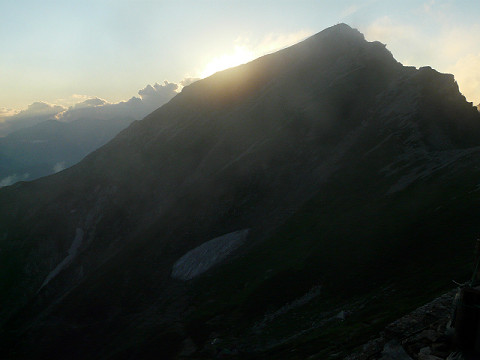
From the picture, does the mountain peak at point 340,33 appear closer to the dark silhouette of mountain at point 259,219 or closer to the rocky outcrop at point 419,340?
the dark silhouette of mountain at point 259,219

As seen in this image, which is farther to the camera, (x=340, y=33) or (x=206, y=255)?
(x=340, y=33)

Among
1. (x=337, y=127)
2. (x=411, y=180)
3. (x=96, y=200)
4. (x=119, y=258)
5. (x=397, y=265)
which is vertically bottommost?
(x=397, y=265)

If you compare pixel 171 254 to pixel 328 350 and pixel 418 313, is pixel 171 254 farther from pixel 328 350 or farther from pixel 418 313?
pixel 418 313

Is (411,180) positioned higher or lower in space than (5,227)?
lower

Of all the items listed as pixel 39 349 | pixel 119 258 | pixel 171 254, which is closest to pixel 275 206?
pixel 171 254

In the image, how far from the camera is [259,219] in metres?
Answer: 103

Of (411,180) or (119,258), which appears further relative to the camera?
(119,258)

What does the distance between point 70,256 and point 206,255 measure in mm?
59477

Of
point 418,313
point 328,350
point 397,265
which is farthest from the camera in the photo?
point 397,265

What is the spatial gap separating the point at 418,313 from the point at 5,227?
170145 millimetres

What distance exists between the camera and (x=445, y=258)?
46281 mm

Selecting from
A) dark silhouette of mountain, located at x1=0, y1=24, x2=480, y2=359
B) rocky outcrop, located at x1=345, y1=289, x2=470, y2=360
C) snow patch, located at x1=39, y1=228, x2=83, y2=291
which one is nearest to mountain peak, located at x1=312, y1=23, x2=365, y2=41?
dark silhouette of mountain, located at x1=0, y1=24, x2=480, y2=359

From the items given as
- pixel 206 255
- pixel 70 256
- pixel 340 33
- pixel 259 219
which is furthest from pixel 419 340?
pixel 340 33

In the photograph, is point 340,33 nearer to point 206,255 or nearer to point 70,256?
point 206,255
